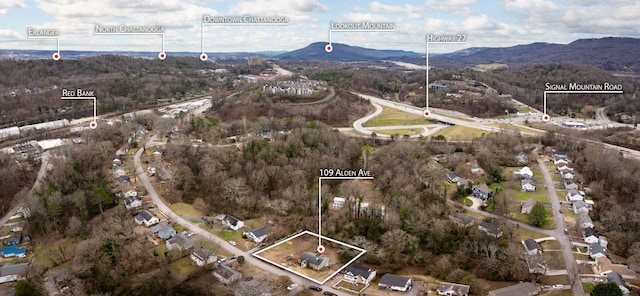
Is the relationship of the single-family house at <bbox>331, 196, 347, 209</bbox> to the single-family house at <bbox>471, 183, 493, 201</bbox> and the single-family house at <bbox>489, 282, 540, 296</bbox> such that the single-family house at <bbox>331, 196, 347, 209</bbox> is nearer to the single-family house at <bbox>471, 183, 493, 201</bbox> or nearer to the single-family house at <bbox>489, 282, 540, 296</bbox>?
the single-family house at <bbox>471, 183, 493, 201</bbox>

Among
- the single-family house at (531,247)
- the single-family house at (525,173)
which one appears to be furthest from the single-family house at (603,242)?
the single-family house at (525,173)

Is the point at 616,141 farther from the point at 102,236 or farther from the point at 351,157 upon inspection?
the point at 102,236

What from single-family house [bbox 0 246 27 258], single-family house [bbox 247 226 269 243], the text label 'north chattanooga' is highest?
the text label 'north chattanooga'

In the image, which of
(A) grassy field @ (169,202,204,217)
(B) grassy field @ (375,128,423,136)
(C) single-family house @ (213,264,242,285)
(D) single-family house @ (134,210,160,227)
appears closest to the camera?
(C) single-family house @ (213,264,242,285)

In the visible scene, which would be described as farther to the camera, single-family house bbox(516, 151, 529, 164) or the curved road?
single-family house bbox(516, 151, 529, 164)

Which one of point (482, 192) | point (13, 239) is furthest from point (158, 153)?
point (482, 192)

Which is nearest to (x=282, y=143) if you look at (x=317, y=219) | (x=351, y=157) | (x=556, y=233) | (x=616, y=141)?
(x=351, y=157)

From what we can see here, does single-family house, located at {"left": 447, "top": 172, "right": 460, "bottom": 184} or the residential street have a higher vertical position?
single-family house, located at {"left": 447, "top": 172, "right": 460, "bottom": 184}

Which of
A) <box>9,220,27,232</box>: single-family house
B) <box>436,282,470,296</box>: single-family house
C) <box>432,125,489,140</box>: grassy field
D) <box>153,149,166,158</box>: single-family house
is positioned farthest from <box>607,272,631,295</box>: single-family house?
<box>9,220,27,232</box>: single-family house
